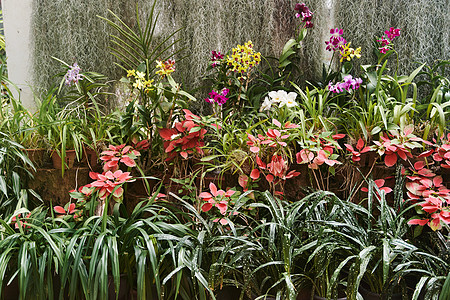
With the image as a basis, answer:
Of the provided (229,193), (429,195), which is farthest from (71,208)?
(429,195)

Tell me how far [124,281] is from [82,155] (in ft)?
2.40

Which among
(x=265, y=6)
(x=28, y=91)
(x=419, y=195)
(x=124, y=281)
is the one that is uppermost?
(x=265, y=6)

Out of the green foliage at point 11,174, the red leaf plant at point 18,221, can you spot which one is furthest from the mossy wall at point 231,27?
the red leaf plant at point 18,221

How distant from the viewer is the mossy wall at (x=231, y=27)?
7.20 ft

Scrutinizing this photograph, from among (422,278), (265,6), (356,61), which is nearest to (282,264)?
(422,278)

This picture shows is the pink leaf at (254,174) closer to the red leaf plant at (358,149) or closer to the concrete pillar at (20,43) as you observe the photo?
the red leaf plant at (358,149)

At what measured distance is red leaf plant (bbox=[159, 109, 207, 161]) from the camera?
6.05 feet

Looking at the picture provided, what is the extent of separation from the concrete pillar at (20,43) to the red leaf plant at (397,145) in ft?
7.24

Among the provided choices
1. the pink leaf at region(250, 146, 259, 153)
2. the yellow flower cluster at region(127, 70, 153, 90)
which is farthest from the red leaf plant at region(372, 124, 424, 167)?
the yellow flower cluster at region(127, 70, 153, 90)

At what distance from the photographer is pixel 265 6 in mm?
2367

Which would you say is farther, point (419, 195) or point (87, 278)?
point (419, 195)

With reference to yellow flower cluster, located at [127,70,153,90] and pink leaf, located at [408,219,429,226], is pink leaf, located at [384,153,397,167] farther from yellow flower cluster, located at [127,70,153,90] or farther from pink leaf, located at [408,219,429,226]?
yellow flower cluster, located at [127,70,153,90]

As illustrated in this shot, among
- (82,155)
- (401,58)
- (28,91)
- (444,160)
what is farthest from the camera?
(28,91)

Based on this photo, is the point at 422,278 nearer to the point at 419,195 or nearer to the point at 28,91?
the point at 419,195
